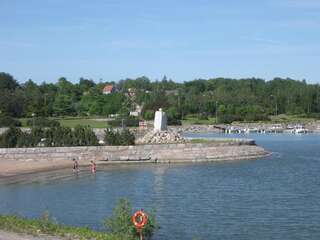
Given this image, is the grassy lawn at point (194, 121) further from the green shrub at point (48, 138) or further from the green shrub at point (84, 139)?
the green shrub at point (48, 138)

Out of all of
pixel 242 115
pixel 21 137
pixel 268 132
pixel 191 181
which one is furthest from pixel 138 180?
pixel 242 115

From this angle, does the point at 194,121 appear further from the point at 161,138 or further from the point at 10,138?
the point at 10,138

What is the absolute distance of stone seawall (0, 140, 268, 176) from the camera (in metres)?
53.3

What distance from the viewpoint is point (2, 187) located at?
41.4 metres

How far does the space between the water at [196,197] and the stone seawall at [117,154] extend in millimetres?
3234

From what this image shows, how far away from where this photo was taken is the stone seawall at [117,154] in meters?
53.3

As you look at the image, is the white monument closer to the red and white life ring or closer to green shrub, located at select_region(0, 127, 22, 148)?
green shrub, located at select_region(0, 127, 22, 148)

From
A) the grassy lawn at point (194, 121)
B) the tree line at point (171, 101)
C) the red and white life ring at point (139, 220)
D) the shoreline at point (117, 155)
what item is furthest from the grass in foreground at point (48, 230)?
the grassy lawn at point (194, 121)

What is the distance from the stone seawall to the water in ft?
10.6

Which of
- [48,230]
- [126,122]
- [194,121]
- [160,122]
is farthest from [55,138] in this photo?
[194,121]

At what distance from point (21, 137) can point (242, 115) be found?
98.8 metres

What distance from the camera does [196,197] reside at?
36062 mm

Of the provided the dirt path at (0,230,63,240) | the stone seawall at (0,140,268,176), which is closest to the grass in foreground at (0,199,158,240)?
the dirt path at (0,230,63,240)

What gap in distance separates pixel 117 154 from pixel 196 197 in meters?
22.2
